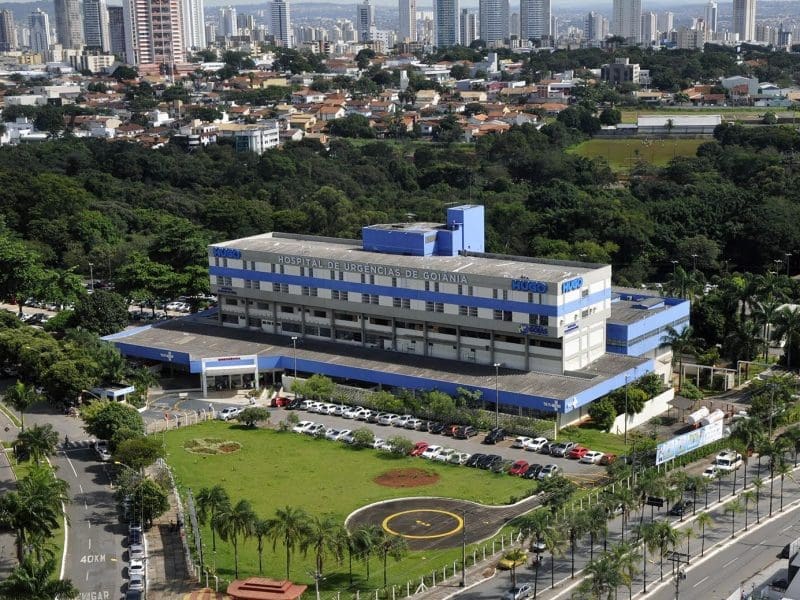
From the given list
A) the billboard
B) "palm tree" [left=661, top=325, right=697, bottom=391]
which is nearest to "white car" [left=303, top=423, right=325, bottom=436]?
the billboard

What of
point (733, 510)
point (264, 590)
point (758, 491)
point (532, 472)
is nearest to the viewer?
point (264, 590)

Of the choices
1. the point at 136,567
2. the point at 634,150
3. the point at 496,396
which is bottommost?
the point at 136,567

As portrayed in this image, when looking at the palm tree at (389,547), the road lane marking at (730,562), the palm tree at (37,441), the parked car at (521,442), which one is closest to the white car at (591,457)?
the parked car at (521,442)

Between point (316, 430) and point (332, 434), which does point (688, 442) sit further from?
point (316, 430)

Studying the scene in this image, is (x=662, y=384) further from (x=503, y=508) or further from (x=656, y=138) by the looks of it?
(x=656, y=138)

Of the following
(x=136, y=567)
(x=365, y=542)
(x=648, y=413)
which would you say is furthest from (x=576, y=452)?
(x=136, y=567)

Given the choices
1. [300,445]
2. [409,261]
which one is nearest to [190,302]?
[409,261]

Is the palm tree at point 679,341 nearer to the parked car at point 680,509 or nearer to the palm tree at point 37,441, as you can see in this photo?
the parked car at point 680,509
